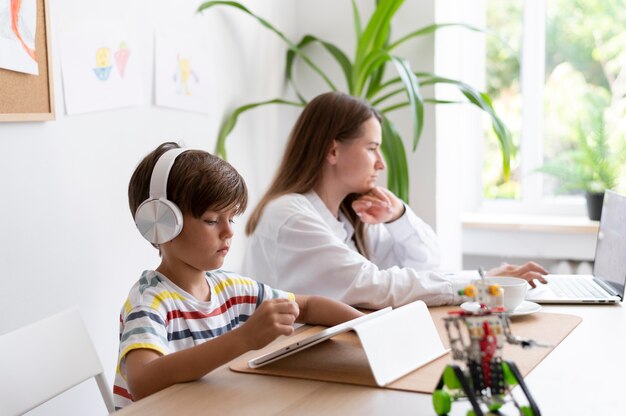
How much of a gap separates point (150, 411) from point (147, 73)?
4.59 feet

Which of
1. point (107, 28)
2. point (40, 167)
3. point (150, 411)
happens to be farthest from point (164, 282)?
point (107, 28)

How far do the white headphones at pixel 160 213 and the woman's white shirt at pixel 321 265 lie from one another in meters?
0.52

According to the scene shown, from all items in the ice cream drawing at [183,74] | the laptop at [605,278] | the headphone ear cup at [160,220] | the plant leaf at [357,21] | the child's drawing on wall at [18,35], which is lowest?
the laptop at [605,278]

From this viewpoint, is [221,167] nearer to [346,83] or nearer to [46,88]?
[46,88]

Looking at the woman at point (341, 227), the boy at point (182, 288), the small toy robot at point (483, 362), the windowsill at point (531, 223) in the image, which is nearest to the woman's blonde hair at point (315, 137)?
the woman at point (341, 227)

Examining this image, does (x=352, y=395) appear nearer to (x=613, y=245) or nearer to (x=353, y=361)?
(x=353, y=361)

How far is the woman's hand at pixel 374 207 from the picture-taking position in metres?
2.16

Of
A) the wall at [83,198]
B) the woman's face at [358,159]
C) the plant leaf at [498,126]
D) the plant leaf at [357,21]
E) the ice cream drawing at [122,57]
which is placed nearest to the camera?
the wall at [83,198]

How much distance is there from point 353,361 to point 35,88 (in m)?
1.06

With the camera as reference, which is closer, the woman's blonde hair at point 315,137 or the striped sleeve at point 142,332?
the striped sleeve at point 142,332

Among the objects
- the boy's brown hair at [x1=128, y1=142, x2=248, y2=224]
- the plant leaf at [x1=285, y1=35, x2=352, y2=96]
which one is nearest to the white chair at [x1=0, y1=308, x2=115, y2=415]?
the boy's brown hair at [x1=128, y1=142, x2=248, y2=224]

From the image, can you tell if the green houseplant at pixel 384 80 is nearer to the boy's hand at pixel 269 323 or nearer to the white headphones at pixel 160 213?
the white headphones at pixel 160 213

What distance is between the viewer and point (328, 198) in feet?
6.89

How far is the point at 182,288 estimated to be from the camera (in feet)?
A: 4.73
